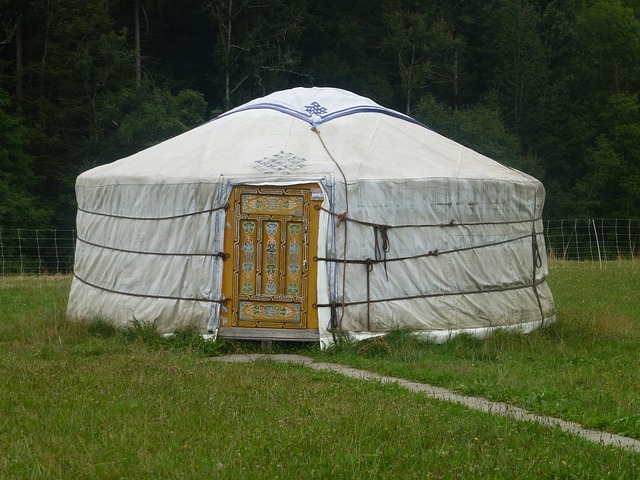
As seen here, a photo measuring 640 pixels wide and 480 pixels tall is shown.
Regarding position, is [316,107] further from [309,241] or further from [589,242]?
[589,242]

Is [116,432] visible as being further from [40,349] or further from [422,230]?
[422,230]

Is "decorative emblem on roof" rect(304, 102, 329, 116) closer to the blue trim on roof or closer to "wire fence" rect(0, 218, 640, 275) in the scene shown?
the blue trim on roof

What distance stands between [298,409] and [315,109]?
4450 mm

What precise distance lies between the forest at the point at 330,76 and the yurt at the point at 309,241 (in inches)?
497

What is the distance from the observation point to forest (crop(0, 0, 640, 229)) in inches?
914

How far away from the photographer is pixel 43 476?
458cm

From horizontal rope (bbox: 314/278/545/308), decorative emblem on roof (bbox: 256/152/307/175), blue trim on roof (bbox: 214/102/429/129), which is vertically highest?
blue trim on roof (bbox: 214/102/429/129)

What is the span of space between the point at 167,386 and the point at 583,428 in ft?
8.32

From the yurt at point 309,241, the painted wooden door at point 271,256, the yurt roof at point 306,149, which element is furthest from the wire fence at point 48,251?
the painted wooden door at point 271,256

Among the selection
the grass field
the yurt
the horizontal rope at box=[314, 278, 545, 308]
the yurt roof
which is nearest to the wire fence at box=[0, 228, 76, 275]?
the yurt roof

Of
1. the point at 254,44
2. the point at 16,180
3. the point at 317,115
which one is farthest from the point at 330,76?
the point at 317,115

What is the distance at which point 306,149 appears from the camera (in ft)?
29.3

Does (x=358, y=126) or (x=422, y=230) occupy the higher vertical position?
(x=358, y=126)

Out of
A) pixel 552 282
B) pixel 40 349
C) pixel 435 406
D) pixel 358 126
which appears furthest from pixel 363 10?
pixel 435 406
